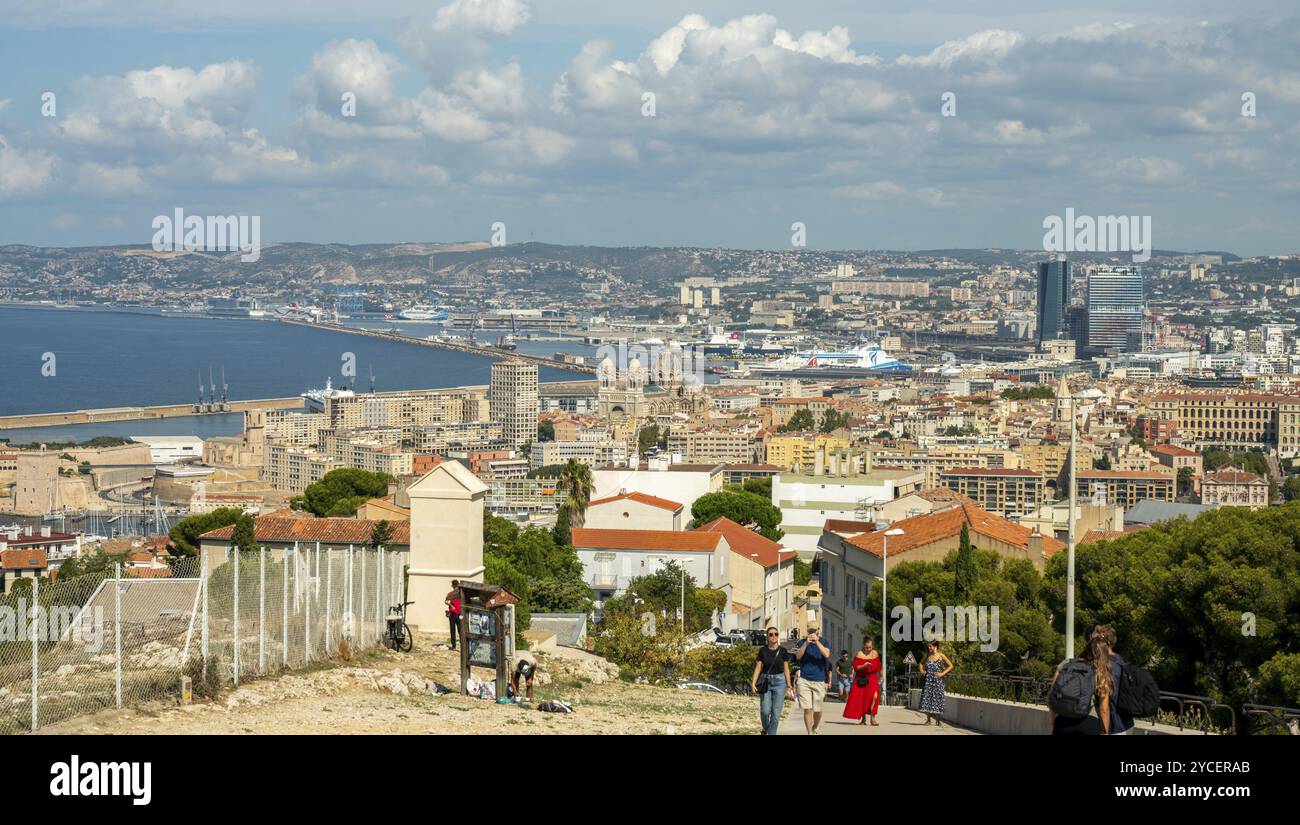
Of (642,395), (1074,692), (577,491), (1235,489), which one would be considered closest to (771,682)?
(1074,692)

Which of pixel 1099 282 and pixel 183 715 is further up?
pixel 1099 282

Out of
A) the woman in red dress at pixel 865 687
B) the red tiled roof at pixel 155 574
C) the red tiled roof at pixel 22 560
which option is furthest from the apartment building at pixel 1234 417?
the woman in red dress at pixel 865 687

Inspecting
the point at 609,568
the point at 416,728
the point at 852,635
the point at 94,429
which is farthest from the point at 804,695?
the point at 94,429

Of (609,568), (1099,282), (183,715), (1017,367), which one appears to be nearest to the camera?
(183,715)

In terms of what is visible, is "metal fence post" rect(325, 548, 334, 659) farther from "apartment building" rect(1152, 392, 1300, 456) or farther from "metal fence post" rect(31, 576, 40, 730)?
"apartment building" rect(1152, 392, 1300, 456)

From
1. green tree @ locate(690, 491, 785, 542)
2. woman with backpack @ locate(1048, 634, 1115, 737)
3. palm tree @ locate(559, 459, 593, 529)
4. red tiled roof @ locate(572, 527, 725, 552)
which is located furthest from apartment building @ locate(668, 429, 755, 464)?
woman with backpack @ locate(1048, 634, 1115, 737)

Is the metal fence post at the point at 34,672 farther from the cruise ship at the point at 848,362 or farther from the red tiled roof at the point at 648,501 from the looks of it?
the cruise ship at the point at 848,362
